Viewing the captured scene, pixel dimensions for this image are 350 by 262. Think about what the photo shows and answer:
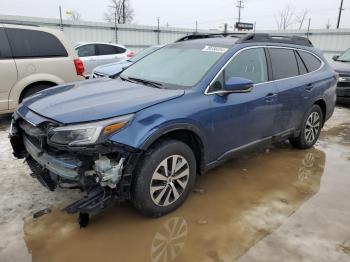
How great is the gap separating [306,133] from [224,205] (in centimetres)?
244

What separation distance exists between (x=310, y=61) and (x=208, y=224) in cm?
330

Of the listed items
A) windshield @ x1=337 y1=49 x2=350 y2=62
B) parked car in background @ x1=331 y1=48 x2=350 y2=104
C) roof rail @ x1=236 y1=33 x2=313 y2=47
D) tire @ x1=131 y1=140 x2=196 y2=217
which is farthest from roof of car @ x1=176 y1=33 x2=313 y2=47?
windshield @ x1=337 y1=49 x2=350 y2=62

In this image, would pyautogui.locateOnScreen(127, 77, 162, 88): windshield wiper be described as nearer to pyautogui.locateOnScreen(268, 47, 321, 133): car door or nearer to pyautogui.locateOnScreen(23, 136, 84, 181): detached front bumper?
pyautogui.locateOnScreen(23, 136, 84, 181): detached front bumper

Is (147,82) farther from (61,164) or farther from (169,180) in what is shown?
(61,164)

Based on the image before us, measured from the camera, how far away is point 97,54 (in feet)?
38.0

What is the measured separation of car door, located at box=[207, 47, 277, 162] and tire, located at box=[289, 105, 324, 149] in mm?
1050

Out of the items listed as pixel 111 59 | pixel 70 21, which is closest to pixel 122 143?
pixel 111 59

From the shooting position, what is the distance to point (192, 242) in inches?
119

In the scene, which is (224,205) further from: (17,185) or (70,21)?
(70,21)

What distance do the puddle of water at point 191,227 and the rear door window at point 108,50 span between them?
852 centimetres

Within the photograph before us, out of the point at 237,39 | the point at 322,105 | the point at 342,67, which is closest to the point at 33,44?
the point at 237,39

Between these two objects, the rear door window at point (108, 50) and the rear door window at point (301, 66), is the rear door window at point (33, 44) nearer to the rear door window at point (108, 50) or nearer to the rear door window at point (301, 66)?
the rear door window at point (301, 66)

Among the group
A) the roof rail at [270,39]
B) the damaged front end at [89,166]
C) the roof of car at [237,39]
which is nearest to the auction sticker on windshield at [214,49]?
the roof of car at [237,39]

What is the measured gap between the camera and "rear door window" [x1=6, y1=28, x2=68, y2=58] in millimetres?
6255
